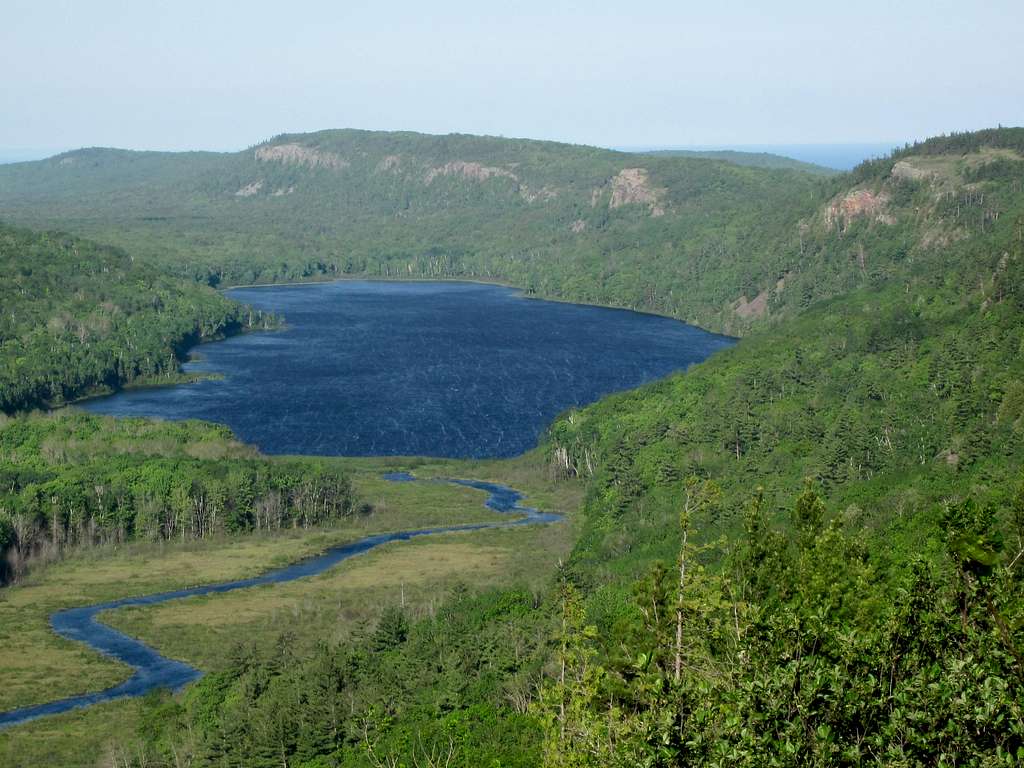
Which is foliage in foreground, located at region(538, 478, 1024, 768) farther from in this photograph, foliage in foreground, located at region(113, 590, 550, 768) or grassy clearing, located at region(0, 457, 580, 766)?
grassy clearing, located at region(0, 457, 580, 766)

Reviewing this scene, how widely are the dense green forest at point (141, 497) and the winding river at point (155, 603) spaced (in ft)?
47.8

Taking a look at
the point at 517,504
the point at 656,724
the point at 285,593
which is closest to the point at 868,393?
the point at 517,504

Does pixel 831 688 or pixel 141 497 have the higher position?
pixel 831 688

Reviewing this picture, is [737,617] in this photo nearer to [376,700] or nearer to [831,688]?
[831,688]

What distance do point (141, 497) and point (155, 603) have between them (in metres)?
33.1

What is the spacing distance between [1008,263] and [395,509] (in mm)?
105535

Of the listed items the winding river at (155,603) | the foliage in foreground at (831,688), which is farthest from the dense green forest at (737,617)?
the winding river at (155,603)

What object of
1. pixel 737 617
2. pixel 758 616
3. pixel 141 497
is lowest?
pixel 141 497

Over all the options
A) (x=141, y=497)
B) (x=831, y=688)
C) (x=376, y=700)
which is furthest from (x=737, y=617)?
(x=141, y=497)

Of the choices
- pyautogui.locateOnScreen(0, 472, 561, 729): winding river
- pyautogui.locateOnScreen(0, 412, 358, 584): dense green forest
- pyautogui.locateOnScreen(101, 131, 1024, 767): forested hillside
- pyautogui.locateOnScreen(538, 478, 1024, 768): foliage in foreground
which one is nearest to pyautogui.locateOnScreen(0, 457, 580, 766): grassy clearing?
pyautogui.locateOnScreen(0, 472, 561, 729): winding river

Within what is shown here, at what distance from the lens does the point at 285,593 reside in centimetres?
13938

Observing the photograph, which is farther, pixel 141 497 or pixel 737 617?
pixel 141 497

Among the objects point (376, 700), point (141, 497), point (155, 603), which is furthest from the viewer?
point (141, 497)

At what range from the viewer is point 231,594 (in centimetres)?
13975
